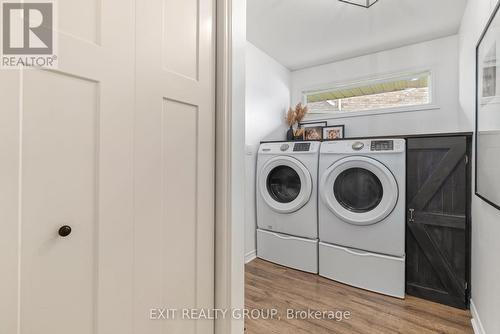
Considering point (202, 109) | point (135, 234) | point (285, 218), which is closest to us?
point (135, 234)

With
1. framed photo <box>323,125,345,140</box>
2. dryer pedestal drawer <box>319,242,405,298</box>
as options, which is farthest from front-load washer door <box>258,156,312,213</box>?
framed photo <box>323,125,345,140</box>

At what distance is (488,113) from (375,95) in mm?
1753

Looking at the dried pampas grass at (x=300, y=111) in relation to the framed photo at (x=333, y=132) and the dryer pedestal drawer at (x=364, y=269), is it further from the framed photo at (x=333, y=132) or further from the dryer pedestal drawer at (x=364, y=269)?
the dryer pedestal drawer at (x=364, y=269)

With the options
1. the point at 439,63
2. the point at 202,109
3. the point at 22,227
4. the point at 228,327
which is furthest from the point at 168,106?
the point at 439,63

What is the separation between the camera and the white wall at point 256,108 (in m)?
2.66

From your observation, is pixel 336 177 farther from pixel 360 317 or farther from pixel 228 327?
pixel 228 327

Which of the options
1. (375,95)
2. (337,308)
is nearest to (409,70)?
(375,95)

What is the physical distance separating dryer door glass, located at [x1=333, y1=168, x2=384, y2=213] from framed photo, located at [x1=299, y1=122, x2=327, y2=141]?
3.35 feet

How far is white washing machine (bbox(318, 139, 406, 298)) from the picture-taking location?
6.49 ft

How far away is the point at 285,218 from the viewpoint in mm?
2543

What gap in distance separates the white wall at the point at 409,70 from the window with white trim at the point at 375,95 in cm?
8

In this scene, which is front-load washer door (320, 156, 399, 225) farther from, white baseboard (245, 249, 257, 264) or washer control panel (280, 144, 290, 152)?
white baseboard (245, 249, 257, 264)

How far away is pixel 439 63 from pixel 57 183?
3349 mm

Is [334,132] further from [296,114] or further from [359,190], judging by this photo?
[359,190]
